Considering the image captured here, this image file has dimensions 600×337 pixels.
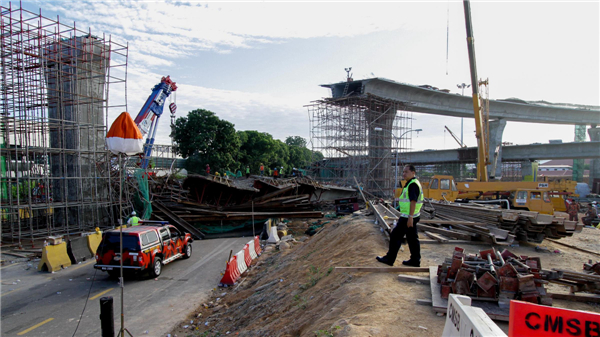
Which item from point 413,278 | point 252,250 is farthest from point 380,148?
point 413,278

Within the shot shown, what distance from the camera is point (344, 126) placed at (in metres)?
35.3

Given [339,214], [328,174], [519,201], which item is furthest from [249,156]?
[519,201]

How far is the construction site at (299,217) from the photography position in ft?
17.3

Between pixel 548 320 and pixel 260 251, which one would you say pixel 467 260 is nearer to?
pixel 548 320

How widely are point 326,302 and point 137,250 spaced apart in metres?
7.20

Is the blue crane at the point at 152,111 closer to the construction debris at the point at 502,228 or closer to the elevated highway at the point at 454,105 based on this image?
the construction debris at the point at 502,228

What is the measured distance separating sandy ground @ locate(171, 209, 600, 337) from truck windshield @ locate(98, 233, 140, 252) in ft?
9.28

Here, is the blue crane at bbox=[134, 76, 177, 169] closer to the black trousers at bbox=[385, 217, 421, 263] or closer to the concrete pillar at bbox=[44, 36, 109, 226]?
the concrete pillar at bbox=[44, 36, 109, 226]

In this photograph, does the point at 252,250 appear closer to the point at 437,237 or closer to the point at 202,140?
the point at 437,237

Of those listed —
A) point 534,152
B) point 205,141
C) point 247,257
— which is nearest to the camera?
point 247,257

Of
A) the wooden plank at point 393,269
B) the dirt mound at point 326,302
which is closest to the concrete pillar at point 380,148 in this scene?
the dirt mound at point 326,302

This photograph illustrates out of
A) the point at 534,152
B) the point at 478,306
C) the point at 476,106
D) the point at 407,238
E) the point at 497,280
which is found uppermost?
the point at 476,106

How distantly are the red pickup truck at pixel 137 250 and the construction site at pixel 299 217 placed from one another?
2.47ft

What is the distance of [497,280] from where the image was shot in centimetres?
486
